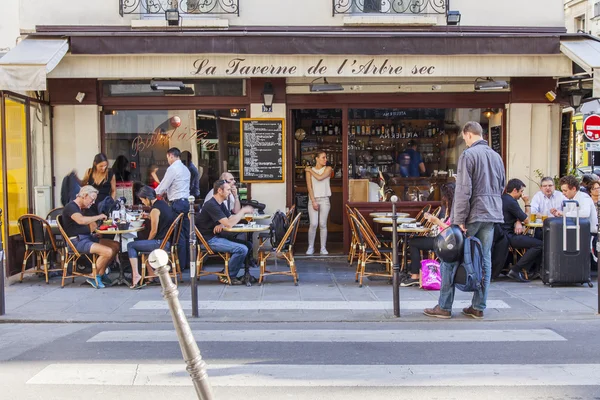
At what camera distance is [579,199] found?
10.7 metres

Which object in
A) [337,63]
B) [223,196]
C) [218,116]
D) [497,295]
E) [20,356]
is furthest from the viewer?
[218,116]

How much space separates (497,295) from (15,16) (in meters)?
9.33

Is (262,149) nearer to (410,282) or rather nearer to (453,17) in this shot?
(410,282)

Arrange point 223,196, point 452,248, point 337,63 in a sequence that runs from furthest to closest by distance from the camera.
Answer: point 337,63 → point 223,196 → point 452,248

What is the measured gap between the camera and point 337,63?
11273 mm

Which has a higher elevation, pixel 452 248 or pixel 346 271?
pixel 452 248

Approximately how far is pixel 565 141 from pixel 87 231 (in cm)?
876

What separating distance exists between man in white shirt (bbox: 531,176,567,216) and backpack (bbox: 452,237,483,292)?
152 inches

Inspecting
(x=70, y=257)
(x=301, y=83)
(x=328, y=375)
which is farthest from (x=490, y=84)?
Result: (x=328, y=375)

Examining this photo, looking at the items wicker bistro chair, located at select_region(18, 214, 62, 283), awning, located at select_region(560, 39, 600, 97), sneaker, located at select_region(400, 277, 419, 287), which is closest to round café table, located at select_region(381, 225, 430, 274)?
sneaker, located at select_region(400, 277, 419, 287)

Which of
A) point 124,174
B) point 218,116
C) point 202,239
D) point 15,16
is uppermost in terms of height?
point 15,16

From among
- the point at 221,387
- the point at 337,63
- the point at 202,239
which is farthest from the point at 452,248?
the point at 337,63

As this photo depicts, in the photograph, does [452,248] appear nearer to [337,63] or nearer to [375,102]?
[337,63]

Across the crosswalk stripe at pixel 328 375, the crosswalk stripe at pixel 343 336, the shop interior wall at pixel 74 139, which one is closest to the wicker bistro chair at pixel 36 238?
the shop interior wall at pixel 74 139
